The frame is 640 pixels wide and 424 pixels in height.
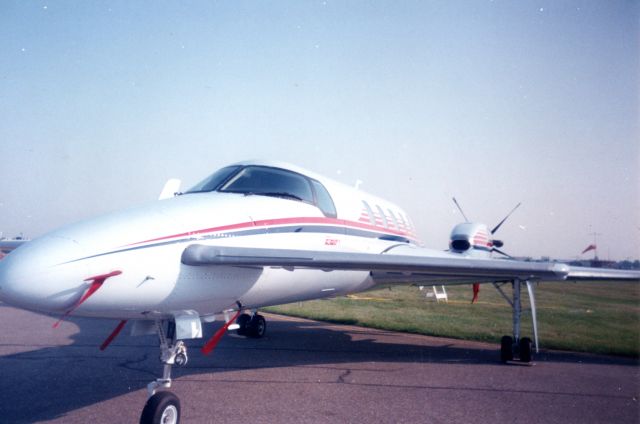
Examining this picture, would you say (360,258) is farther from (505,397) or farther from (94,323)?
(94,323)

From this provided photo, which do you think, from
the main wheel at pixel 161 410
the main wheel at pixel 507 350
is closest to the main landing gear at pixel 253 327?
the main wheel at pixel 507 350

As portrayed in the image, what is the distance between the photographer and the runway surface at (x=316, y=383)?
558 centimetres

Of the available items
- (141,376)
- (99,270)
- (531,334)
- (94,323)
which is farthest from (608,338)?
(94,323)

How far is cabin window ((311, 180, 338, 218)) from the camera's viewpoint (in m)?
7.38

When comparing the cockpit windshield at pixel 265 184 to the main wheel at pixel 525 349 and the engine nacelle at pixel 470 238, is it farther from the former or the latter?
the engine nacelle at pixel 470 238

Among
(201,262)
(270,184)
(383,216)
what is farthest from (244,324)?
(201,262)

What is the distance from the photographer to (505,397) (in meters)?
6.43

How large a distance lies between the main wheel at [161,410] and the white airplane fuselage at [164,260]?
2.69 feet

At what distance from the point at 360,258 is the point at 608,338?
9749mm

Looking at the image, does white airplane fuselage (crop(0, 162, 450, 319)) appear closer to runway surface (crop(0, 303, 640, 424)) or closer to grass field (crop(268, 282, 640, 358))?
runway surface (crop(0, 303, 640, 424))

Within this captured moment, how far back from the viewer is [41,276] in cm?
369

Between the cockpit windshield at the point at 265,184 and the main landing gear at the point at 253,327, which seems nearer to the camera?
the cockpit windshield at the point at 265,184

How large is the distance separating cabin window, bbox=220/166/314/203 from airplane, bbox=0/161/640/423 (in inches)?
0.7

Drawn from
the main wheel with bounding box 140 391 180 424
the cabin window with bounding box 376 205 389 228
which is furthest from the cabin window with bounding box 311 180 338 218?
the main wheel with bounding box 140 391 180 424
